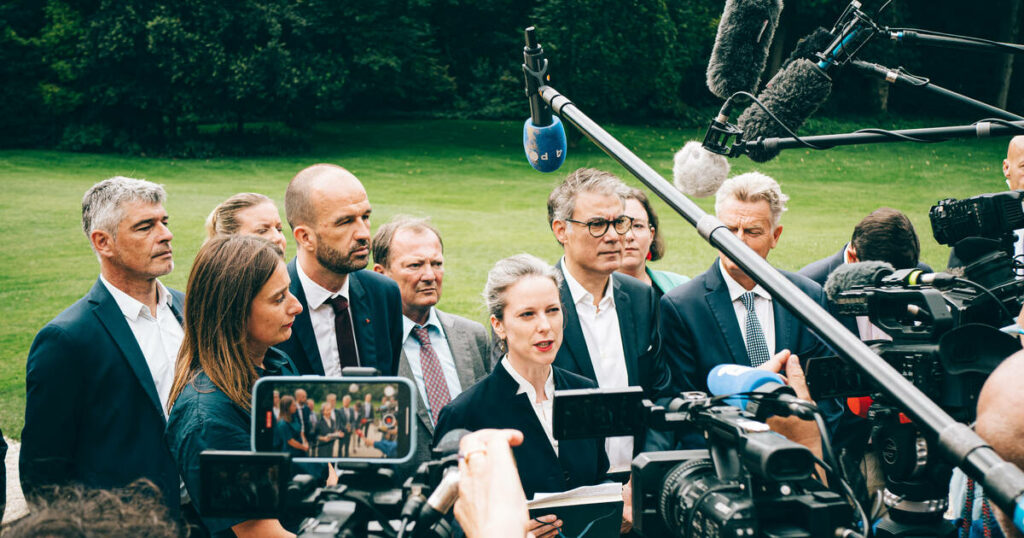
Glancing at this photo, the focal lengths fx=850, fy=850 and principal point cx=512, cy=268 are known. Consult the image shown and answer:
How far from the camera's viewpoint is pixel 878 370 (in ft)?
5.07

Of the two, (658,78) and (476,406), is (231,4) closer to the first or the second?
(658,78)

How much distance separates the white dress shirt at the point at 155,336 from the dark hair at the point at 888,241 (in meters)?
3.73

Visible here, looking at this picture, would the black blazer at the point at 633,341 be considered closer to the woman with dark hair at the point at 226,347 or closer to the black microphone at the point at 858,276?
the black microphone at the point at 858,276

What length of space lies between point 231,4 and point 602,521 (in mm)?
31766

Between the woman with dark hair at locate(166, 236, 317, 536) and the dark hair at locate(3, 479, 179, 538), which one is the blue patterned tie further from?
the dark hair at locate(3, 479, 179, 538)

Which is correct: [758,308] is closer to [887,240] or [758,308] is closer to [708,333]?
[708,333]

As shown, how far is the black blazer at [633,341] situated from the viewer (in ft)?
13.1

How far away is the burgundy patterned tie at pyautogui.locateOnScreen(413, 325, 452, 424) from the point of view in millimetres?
4158

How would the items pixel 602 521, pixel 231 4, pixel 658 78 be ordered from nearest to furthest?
1. pixel 602 521
2. pixel 231 4
3. pixel 658 78

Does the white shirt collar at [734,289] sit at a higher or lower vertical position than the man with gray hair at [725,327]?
higher

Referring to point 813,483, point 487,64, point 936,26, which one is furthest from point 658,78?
point 813,483

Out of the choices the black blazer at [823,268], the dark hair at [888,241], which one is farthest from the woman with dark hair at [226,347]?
the black blazer at [823,268]

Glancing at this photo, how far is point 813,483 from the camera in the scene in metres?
1.92

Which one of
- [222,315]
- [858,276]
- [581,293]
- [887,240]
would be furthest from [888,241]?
[222,315]
